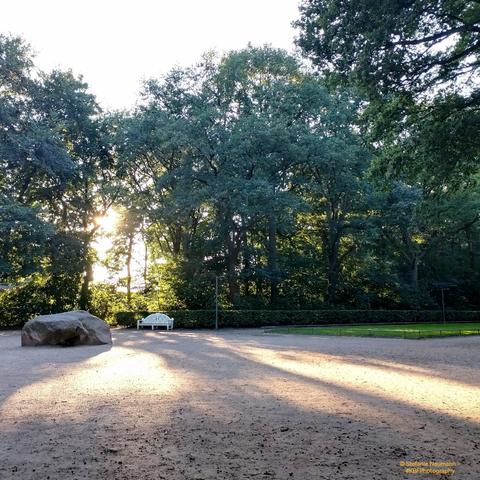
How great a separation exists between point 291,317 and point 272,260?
4410mm

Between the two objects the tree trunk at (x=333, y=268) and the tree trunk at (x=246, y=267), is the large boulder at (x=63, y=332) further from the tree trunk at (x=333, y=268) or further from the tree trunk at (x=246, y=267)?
the tree trunk at (x=333, y=268)

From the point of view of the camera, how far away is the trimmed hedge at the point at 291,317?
26.5m

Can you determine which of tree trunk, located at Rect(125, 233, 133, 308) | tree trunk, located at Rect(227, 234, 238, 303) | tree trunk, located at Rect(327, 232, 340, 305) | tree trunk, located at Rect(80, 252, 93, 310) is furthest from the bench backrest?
tree trunk, located at Rect(327, 232, 340, 305)

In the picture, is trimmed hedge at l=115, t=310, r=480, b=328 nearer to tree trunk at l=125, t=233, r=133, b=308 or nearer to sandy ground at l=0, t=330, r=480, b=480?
tree trunk at l=125, t=233, r=133, b=308

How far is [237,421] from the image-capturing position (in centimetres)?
467

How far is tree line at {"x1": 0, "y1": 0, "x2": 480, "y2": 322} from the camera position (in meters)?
27.0

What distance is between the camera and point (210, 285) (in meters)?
28.9

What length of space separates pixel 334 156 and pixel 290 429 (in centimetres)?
2484

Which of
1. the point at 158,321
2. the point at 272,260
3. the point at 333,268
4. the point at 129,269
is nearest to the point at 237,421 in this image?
the point at 158,321

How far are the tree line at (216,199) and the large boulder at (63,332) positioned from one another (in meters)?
11.6

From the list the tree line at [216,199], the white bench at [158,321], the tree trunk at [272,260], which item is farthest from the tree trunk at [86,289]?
the tree trunk at [272,260]

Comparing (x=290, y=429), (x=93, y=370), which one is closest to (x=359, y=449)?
(x=290, y=429)

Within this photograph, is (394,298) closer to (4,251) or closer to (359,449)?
(4,251)

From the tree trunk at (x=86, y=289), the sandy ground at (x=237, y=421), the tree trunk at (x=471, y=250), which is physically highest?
the tree trunk at (x=471, y=250)
